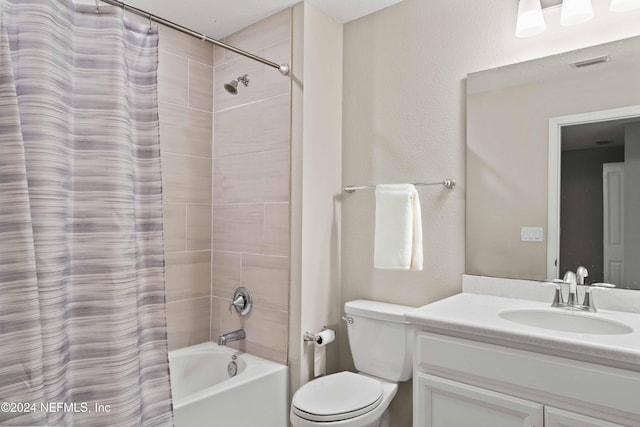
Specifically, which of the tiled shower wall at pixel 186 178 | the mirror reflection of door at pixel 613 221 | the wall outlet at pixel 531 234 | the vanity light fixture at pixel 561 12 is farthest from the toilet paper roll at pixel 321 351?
the vanity light fixture at pixel 561 12

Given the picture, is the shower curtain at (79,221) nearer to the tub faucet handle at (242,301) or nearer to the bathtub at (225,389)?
the bathtub at (225,389)

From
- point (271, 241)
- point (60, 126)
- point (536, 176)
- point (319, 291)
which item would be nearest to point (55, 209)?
point (60, 126)

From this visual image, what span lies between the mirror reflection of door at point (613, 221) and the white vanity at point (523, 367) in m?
0.17

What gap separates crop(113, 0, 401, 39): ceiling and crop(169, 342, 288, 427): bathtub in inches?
74.0

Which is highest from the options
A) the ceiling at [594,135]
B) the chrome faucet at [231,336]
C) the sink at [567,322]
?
the ceiling at [594,135]

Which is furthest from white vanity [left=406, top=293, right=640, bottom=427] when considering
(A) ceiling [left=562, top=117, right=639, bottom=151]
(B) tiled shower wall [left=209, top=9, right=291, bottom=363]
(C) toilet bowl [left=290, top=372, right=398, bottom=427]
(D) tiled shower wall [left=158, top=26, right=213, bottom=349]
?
(D) tiled shower wall [left=158, top=26, right=213, bottom=349]

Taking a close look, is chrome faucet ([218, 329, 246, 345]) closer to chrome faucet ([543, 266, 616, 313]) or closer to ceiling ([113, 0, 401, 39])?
chrome faucet ([543, 266, 616, 313])

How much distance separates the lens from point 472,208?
6.32 feet

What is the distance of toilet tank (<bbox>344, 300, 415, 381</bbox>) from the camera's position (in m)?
1.94

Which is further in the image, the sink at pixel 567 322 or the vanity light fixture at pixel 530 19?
the vanity light fixture at pixel 530 19

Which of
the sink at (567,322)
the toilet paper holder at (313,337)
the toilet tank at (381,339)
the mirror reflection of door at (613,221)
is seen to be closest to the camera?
the sink at (567,322)

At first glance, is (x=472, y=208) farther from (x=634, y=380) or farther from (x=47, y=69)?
(x=47, y=69)

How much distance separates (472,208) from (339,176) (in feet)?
2.56

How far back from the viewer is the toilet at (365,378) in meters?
1.71
